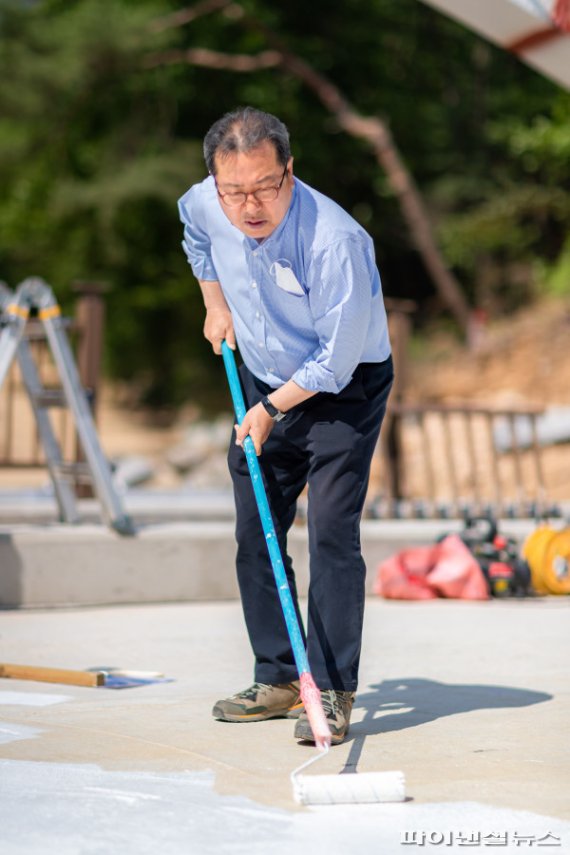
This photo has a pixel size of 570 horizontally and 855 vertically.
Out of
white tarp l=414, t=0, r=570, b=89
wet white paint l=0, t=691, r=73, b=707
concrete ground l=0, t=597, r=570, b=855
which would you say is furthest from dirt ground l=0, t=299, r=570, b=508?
wet white paint l=0, t=691, r=73, b=707

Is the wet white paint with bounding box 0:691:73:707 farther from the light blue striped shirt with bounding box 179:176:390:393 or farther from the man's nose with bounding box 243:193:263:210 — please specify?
the man's nose with bounding box 243:193:263:210

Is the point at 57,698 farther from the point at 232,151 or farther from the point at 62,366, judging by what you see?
the point at 62,366

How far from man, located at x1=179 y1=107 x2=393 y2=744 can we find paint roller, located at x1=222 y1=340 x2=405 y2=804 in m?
0.06

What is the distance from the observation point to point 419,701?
14.1 ft

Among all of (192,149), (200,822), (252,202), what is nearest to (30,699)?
(200,822)

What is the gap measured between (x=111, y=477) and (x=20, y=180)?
82.7 ft

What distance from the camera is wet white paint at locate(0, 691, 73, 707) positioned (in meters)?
4.16

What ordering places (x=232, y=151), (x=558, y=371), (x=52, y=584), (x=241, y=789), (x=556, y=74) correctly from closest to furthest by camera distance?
1. (x=241, y=789)
2. (x=232, y=151)
3. (x=52, y=584)
4. (x=556, y=74)
5. (x=558, y=371)

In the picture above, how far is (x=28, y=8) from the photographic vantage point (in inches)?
1177

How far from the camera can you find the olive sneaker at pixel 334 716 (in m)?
3.61

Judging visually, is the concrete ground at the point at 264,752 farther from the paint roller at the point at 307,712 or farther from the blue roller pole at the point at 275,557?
the blue roller pole at the point at 275,557

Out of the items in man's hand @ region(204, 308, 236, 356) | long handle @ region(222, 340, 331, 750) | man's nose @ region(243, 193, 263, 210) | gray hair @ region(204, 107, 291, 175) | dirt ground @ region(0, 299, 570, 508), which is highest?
gray hair @ region(204, 107, 291, 175)

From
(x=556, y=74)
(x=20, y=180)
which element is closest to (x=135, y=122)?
(x=20, y=180)

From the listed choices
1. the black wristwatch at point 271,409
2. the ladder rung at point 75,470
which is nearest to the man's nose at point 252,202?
the black wristwatch at point 271,409
